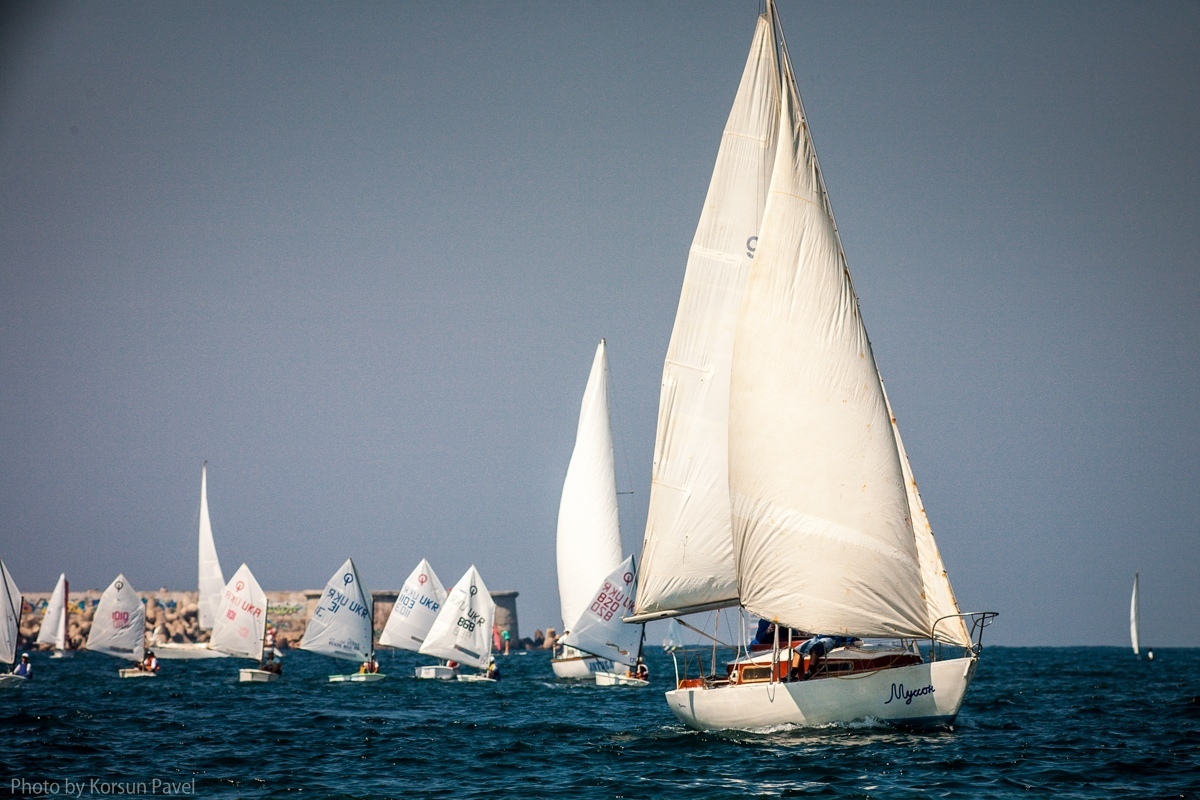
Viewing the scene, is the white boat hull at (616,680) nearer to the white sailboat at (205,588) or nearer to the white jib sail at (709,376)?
the white jib sail at (709,376)

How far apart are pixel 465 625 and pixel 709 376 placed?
1160 inches

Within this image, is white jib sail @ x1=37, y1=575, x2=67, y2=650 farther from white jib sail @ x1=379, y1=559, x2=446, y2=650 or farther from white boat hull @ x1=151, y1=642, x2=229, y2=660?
white jib sail @ x1=379, y1=559, x2=446, y2=650

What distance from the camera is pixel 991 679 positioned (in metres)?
56.6

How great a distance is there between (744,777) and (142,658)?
4730 cm

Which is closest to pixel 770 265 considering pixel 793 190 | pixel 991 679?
pixel 793 190

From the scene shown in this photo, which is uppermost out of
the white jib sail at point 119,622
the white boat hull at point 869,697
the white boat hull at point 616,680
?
the white jib sail at point 119,622

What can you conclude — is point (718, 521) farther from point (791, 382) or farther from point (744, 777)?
point (744, 777)

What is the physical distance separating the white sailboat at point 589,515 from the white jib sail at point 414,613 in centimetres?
907

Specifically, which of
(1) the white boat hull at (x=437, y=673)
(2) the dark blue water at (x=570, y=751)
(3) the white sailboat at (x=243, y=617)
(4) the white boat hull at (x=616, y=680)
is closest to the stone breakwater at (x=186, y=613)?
(3) the white sailboat at (x=243, y=617)

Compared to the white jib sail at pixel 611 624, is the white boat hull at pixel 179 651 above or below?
below

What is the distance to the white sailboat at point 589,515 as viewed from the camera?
50594mm

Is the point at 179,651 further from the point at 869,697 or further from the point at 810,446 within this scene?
the point at 869,697

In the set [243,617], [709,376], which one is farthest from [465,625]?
[709,376]

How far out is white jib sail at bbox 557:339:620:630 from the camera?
50.6 metres
